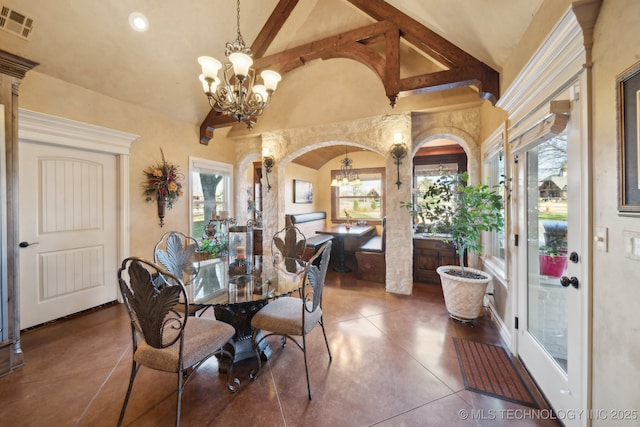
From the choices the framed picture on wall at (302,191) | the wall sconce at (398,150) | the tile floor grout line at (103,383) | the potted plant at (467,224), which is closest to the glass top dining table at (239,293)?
the tile floor grout line at (103,383)

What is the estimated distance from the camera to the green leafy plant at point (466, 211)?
8.42ft

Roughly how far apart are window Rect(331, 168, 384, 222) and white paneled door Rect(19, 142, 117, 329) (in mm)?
5222

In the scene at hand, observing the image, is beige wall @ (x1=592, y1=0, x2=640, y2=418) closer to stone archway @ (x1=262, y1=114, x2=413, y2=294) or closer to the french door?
the french door

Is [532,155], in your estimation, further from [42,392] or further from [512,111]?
[42,392]

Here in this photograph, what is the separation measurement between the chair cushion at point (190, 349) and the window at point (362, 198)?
5671mm

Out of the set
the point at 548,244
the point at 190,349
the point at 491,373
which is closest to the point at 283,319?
the point at 190,349

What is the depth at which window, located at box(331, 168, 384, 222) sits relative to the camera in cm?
688

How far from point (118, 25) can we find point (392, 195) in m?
4.00

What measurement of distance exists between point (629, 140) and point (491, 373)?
1835 millimetres

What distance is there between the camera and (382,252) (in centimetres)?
421

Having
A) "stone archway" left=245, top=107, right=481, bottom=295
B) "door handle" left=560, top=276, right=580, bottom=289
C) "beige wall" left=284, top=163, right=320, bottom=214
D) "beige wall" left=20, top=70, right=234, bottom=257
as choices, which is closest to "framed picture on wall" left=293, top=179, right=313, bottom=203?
"beige wall" left=284, top=163, right=320, bottom=214

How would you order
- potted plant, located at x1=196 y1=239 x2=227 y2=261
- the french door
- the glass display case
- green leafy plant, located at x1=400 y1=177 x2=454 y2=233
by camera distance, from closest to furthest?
the french door < the glass display case < green leafy plant, located at x1=400 y1=177 x2=454 y2=233 < potted plant, located at x1=196 y1=239 x2=227 y2=261

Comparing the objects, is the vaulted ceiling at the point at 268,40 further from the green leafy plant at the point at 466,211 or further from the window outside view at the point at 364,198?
the window outside view at the point at 364,198

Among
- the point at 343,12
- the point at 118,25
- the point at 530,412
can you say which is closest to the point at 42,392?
the point at 530,412
